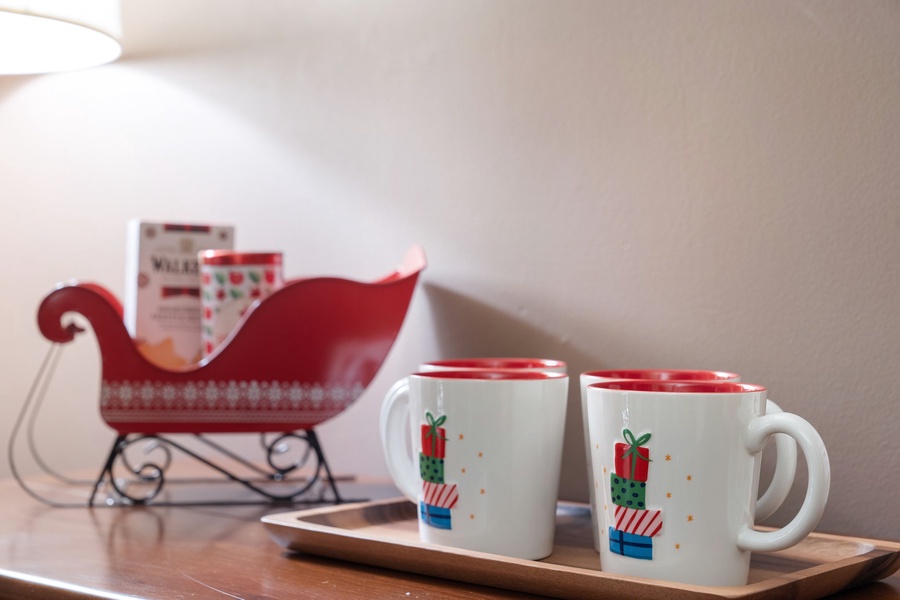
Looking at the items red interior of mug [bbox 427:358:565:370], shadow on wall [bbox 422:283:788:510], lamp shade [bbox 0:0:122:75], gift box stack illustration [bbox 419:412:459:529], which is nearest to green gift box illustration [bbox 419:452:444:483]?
gift box stack illustration [bbox 419:412:459:529]

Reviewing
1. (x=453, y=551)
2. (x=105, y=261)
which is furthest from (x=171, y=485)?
(x=453, y=551)

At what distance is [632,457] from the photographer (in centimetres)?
51

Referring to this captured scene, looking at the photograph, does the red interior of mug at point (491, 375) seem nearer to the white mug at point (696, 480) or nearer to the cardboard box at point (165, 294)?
the white mug at point (696, 480)

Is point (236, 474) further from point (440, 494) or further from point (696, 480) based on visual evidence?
point (696, 480)

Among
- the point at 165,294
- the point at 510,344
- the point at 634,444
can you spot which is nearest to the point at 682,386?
the point at 634,444

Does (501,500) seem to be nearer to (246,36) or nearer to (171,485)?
(171,485)

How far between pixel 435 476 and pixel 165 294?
0.43 metres

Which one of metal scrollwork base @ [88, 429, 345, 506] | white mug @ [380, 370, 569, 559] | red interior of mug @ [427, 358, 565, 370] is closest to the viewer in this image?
white mug @ [380, 370, 569, 559]

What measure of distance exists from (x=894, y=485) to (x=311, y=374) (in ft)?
1.65

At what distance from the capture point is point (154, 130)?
118cm

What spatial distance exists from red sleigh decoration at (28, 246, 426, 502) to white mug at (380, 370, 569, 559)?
216 millimetres

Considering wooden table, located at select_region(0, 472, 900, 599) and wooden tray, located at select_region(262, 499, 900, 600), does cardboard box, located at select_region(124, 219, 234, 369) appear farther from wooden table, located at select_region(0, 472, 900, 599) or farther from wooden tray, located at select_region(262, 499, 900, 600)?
wooden tray, located at select_region(262, 499, 900, 600)

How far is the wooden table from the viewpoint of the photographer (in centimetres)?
56

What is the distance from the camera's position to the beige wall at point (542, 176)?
26.3 inches
